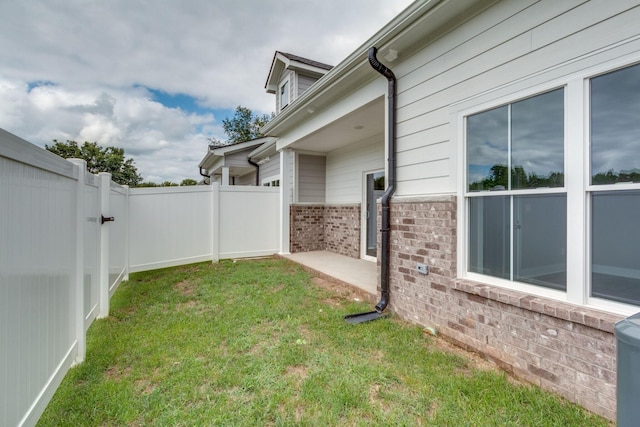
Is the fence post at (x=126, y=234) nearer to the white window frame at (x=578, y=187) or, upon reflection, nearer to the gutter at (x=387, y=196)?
the gutter at (x=387, y=196)

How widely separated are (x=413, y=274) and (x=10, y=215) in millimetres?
3567

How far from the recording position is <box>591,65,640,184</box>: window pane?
1968 mm

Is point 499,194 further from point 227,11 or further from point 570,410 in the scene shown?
point 227,11

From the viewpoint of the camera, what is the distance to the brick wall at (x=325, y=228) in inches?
304

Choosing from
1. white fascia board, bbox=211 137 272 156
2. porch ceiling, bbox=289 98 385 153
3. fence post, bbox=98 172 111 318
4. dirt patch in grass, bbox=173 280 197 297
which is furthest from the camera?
white fascia board, bbox=211 137 272 156

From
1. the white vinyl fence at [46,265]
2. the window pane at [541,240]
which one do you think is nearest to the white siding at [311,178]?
the white vinyl fence at [46,265]

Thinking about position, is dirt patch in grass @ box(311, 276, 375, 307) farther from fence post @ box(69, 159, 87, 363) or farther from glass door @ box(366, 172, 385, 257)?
fence post @ box(69, 159, 87, 363)

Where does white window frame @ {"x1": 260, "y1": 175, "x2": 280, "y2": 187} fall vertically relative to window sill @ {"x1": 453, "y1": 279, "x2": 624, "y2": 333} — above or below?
above

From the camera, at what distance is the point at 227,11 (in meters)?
6.85

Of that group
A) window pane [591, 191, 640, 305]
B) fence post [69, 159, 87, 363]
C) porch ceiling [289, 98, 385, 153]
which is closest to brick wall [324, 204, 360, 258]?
porch ceiling [289, 98, 385, 153]

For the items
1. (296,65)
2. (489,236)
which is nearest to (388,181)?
(489,236)

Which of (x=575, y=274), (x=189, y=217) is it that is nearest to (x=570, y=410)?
(x=575, y=274)

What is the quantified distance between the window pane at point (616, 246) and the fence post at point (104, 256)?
5.08 metres

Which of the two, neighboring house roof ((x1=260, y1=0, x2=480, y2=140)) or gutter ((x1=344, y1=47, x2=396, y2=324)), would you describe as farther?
gutter ((x1=344, y1=47, x2=396, y2=324))
